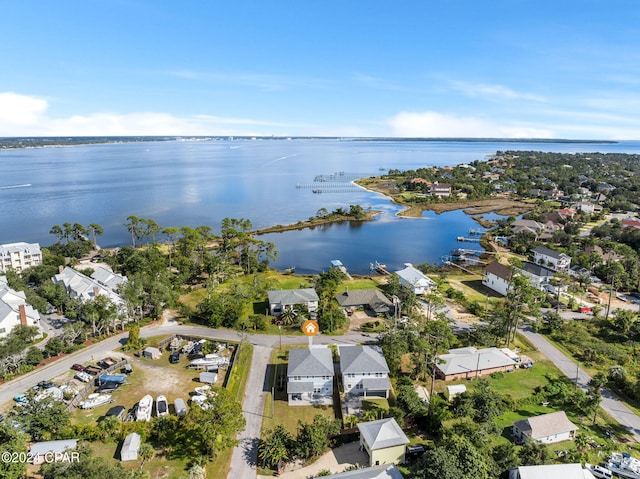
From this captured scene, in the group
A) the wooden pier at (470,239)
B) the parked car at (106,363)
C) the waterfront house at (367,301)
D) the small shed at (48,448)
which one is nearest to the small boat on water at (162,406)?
the small shed at (48,448)

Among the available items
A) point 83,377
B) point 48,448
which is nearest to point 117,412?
point 48,448

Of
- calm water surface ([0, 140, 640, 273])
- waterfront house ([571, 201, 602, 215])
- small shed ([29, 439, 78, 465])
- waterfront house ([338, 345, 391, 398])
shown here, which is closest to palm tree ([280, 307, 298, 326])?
waterfront house ([338, 345, 391, 398])

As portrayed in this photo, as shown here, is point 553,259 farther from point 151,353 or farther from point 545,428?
point 151,353

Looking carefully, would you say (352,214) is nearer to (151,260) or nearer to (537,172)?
(151,260)

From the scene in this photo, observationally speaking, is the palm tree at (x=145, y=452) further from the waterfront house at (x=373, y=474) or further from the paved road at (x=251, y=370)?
the waterfront house at (x=373, y=474)

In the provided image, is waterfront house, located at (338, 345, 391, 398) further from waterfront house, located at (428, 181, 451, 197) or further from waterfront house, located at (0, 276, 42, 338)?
waterfront house, located at (428, 181, 451, 197)

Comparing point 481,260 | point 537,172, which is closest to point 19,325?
point 481,260
